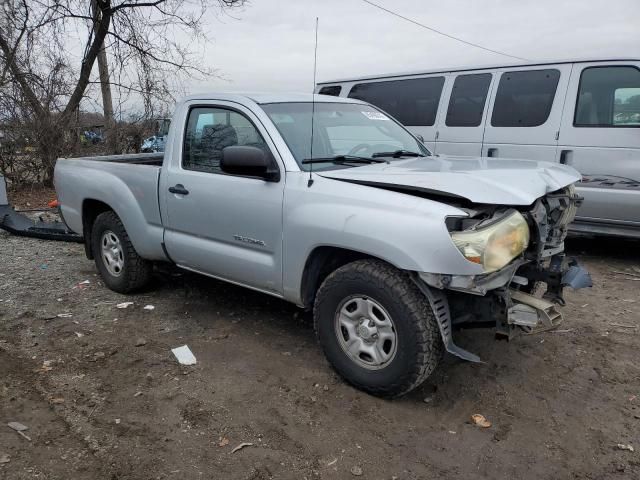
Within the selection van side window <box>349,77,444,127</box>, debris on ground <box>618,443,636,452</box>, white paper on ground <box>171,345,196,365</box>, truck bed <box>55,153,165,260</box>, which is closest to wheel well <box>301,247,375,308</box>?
white paper on ground <box>171,345,196,365</box>

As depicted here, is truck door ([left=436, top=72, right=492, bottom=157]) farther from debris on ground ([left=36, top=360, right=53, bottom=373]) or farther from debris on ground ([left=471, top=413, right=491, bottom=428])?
debris on ground ([left=36, top=360, right=53, bottom=373])

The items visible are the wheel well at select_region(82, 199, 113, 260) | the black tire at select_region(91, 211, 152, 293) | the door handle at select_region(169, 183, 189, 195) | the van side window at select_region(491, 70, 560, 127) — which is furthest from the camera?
the van side window at select_region(491, 70, 560, 127)

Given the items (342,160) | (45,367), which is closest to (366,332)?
(342,160)

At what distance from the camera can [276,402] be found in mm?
3246

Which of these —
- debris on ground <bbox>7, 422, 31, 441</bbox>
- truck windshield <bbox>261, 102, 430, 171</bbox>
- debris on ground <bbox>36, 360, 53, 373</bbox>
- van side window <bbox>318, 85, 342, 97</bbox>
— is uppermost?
van side window <bbox>318, 85, 342, 97</bbox>

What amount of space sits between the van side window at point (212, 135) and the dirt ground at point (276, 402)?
3.79 feet

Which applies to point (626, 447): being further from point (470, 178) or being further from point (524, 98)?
point (524, 98)

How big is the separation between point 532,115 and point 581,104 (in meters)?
0.51

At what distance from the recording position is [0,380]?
3498 millimetres

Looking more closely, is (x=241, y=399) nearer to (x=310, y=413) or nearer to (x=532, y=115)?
(x=310, y=413)

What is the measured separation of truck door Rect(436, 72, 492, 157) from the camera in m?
6.52

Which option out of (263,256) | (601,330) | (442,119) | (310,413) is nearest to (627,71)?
(442,119)

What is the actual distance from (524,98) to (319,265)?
402 cm

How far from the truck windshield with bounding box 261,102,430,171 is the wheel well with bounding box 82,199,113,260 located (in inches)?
92.1
